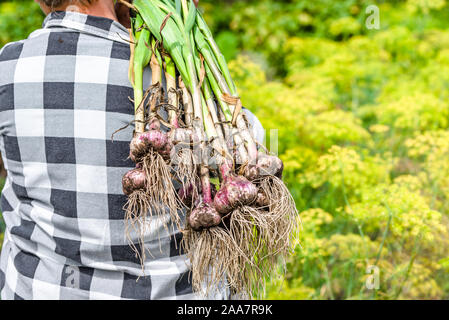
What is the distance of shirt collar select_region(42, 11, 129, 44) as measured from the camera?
2.82ft

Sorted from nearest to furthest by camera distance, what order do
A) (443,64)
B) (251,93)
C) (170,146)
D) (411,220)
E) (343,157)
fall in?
A: 1. (170,146)
2. (411,220)
3. (343,157)
4. (251,93)
5. (443,64)

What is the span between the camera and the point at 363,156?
2.01m

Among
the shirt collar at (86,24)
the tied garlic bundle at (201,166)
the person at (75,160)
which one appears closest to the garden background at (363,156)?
the tied garlic bundle at (201,166)

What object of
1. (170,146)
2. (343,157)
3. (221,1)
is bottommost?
(343,157)

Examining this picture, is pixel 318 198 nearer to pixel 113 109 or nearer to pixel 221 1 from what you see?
pixel 113 109

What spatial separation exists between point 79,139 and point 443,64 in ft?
9.52

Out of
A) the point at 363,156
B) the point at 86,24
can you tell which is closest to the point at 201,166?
the point at 86,24

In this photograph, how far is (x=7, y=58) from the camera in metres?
0.87

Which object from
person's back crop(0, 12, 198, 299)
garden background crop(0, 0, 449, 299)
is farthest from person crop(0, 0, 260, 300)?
garden background crop(0, 0, 449, 299)

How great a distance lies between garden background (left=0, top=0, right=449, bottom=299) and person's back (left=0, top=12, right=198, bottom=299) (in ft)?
1.32

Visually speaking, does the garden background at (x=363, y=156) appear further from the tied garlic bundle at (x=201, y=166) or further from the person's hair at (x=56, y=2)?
the person's hair at (x=56, y=2)

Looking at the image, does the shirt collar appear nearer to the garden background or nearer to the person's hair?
the person's hair

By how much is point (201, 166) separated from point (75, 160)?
0.94 feet

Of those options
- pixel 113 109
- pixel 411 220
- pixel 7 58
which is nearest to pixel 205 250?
pixel 113 109
